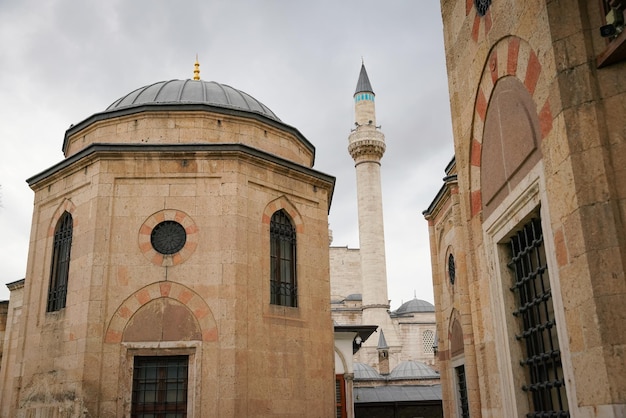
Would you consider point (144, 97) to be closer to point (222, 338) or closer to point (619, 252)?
point (222, 338)

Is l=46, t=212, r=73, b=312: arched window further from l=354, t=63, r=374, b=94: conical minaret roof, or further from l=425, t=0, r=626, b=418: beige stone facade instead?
l=354, t=63, r=374, b=94: conical minaret roof

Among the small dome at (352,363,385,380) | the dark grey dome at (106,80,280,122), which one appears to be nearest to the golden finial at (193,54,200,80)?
the dark grey dome at (106,80,280,122)

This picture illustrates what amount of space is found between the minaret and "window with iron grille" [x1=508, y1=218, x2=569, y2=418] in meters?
33.6

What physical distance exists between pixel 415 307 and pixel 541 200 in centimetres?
4778

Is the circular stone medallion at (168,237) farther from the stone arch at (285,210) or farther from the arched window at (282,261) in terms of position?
the arched window at (282,261)

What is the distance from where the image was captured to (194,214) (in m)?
11.9

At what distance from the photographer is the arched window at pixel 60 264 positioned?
1217cm

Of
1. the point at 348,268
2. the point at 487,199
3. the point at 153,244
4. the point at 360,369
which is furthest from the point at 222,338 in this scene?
the point at 348,268

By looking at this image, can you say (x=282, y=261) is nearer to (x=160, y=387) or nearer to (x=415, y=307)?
(x=160, y=387)

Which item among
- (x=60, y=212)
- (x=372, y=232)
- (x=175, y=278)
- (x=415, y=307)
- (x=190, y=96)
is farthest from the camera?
(x=415, y=307)

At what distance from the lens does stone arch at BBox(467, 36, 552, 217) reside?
15.3ft

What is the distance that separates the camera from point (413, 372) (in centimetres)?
2950

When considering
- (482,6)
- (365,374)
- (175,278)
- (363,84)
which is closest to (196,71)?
(175,278)

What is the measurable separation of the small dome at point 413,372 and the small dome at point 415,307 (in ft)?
66.9
